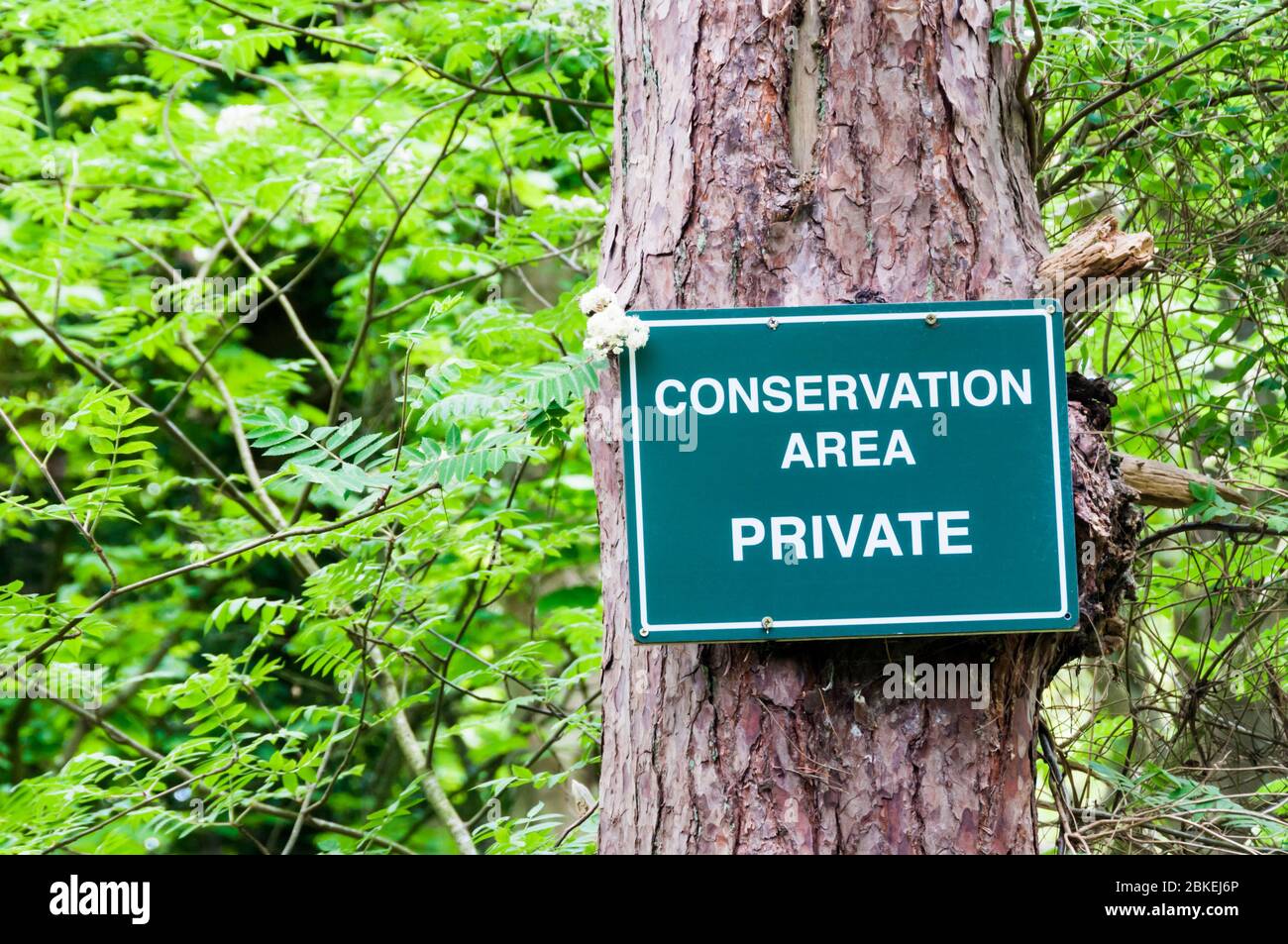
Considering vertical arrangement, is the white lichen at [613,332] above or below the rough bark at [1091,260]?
below

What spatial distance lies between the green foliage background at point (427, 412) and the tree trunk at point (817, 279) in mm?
233

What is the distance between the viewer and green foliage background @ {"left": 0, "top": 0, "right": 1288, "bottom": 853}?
2.63 m

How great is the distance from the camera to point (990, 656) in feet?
5.37

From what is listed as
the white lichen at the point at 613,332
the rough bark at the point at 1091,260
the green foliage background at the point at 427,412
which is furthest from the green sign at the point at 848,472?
the green foliage background at the point at 427,412

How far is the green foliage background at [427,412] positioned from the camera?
2631 millimetres

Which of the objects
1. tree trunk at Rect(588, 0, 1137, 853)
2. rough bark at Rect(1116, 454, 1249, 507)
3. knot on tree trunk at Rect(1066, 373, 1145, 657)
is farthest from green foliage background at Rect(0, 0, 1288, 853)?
knot on tree trunk at Rect(1066, 373, 1145, 657)

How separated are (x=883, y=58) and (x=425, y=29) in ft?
10.4

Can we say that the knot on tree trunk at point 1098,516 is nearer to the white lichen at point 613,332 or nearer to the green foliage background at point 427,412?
the green foliage background at point 427,412

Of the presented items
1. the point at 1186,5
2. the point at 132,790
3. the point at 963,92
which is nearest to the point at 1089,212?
the point at 1186,5

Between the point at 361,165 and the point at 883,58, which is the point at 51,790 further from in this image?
the point at 883,58

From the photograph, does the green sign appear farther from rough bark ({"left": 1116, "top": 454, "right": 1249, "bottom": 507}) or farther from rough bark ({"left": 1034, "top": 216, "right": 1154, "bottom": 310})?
rough bark ({"left": 1116, "top": 454, "right": 1249, "bottom": 507})

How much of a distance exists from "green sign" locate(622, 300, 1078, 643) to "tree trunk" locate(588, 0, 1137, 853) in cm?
8

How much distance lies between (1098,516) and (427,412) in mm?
1215

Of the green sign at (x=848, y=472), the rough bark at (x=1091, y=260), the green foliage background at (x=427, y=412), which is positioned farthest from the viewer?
the green foliage background at (x=427, y=412)
